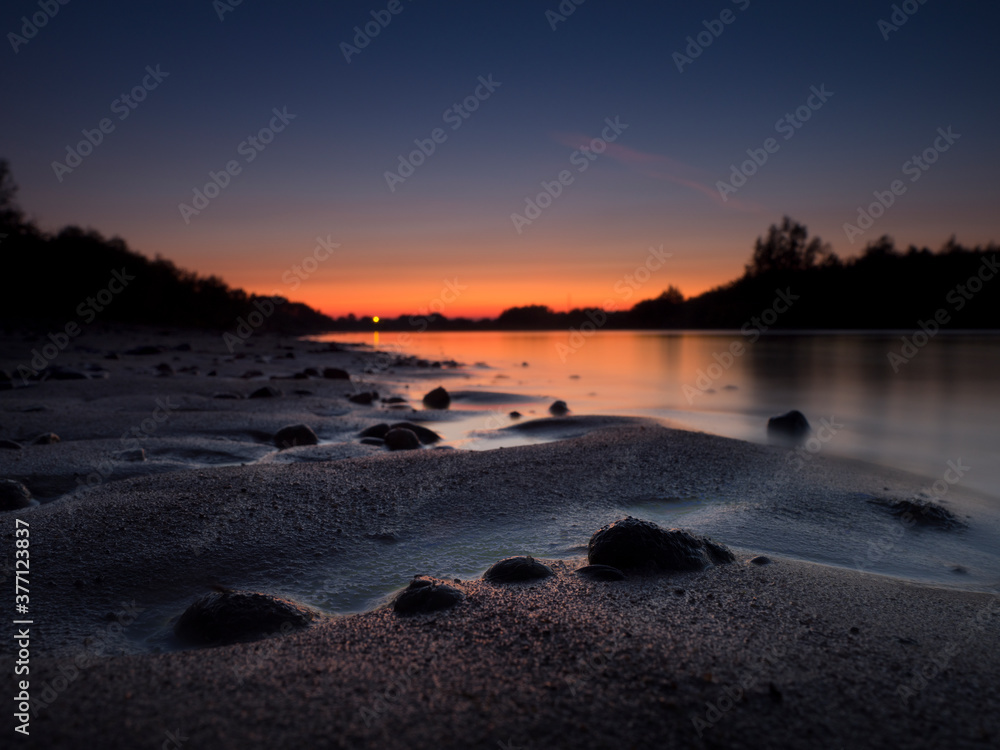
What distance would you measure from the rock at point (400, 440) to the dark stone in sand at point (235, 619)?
3190mm

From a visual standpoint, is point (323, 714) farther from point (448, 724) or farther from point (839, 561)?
point (839, 561)

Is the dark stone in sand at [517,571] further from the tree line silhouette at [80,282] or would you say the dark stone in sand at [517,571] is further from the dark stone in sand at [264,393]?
the tree line silhouette at [80,282]

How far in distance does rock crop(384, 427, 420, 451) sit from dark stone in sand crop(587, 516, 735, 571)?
3019 millimetres

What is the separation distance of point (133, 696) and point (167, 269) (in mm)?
44193

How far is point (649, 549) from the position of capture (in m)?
2.37

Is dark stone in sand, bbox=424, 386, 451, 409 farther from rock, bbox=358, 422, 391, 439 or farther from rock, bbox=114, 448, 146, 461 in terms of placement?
rock, bbox=114, 448, 146, 461

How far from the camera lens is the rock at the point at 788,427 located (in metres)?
6.24

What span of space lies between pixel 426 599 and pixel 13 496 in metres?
2.66

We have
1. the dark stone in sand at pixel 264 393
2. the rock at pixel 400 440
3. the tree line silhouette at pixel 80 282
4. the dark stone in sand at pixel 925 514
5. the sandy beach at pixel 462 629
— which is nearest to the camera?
the sandy beach at pixel 462 629

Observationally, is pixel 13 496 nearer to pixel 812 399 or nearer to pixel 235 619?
pixel 235 619

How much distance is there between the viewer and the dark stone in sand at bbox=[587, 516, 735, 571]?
92.8 inches

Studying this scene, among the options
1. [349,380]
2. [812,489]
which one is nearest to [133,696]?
[812,489]

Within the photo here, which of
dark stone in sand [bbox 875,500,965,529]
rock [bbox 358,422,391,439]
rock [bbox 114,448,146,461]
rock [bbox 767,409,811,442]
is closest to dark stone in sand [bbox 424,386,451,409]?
rock [bbox 358,422,391,439]

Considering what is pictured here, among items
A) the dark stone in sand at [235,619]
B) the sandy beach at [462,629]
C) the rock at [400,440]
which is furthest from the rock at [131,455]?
the dark stone in sand at [235,619]
